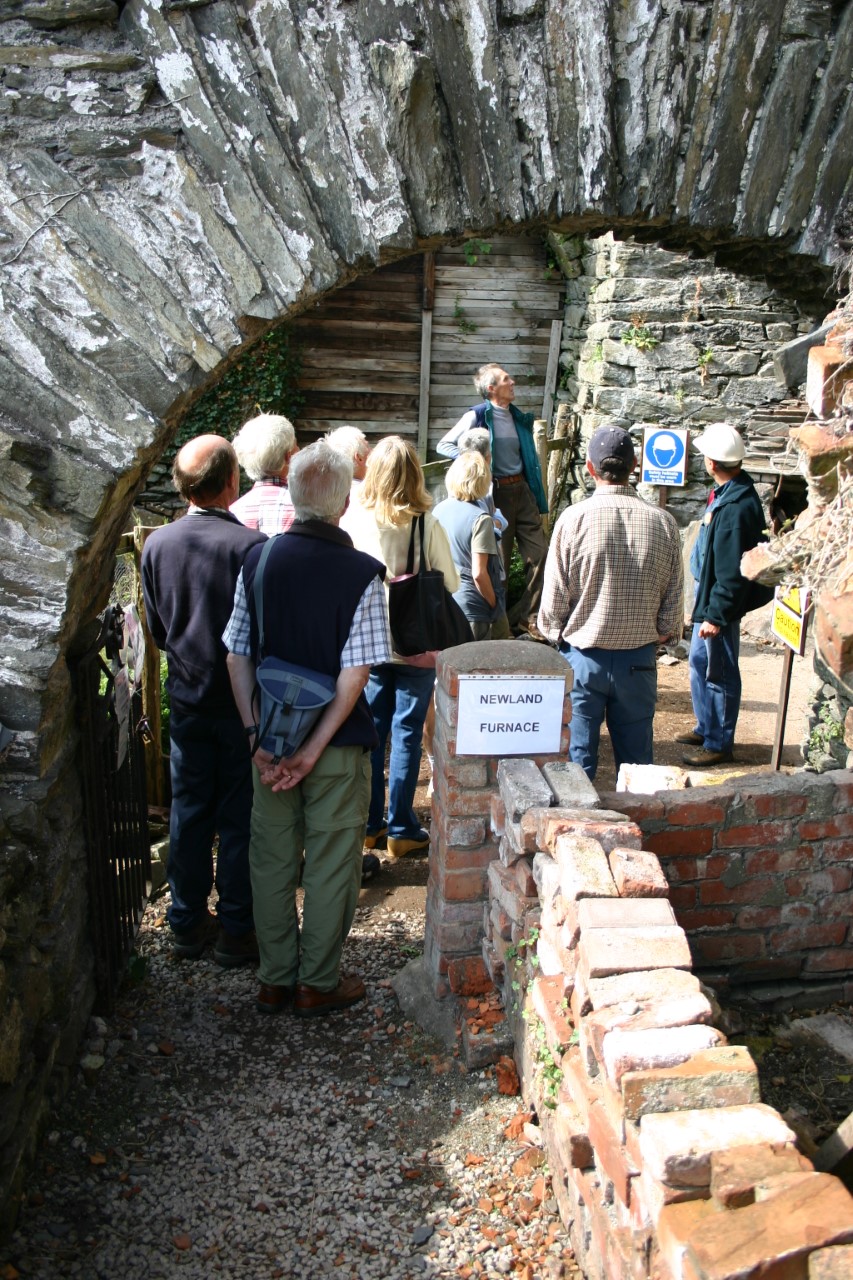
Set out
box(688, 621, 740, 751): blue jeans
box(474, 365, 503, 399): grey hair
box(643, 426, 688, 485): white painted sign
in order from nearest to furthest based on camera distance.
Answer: box(688, 621, 740, 751): blue jeans → box(474, 365, 503, 399): grey hair → box(643, 426, 688, 485): white painted sign

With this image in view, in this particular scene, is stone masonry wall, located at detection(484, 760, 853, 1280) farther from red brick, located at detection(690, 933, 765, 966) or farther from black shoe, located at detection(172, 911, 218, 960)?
black shoe, located at detection(172, 911, 218, 960)

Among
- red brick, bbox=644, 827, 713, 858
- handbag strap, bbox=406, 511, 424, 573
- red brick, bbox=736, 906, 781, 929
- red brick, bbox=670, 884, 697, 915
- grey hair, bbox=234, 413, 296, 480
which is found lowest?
red brick, bbox=736, 906, 781, 929

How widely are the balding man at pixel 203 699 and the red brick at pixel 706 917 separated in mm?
1559

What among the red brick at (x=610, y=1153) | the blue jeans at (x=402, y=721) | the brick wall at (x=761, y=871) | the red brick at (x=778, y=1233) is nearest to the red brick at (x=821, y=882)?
the brick wall at (x=761, y=871)

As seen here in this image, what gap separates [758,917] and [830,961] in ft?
1.13

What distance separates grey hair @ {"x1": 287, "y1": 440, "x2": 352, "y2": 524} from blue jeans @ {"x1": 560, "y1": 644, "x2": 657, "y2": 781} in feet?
5.50

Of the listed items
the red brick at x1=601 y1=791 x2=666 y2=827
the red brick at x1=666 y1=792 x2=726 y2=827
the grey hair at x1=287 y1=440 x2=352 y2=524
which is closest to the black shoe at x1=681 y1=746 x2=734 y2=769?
the red brick at x1=666 y1=792 x2=726 y2=827

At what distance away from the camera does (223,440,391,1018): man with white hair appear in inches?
130

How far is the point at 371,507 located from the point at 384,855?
1601 millimetres

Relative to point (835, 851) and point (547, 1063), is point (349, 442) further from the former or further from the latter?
point (547, 1063)

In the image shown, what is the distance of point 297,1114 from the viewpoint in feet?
10.1

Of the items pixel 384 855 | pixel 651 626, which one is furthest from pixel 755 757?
pixel 384 855

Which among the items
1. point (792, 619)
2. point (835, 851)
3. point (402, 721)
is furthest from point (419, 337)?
point (835, 851)

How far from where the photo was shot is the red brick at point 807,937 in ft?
11.7
